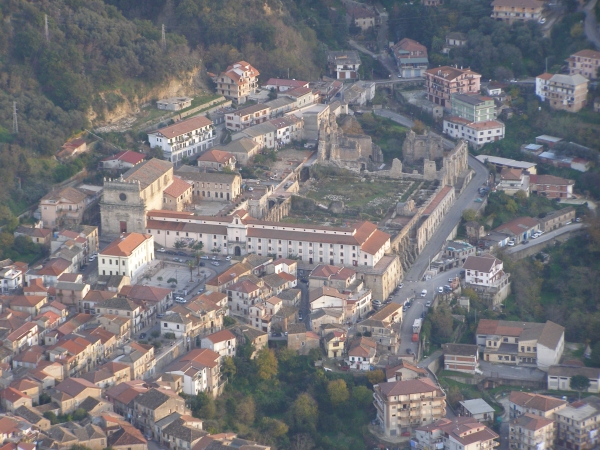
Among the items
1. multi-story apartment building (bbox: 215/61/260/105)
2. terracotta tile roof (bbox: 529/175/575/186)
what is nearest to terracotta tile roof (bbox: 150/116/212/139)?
multi-story apartment building (bbox: 215/61/260/105)

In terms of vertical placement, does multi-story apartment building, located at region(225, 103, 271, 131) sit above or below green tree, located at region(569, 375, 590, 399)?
above

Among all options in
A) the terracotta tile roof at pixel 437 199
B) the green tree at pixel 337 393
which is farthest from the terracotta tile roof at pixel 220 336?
the terracotta tile roof at pixel 437 199

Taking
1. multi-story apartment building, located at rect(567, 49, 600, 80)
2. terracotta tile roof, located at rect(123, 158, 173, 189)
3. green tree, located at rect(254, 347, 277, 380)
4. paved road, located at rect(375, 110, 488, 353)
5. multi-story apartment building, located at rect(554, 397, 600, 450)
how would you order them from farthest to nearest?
multi-story apartment building, located at rect(567, 49, 600, 80)
terracotta tile roof, located at rect(123, 158, 173, 189)
paved road, located at rect(375, 110, 488, 353)
green tree, located at rect(254, 347, 277, 380)
multi-story apartment building, located at rect(554, 397, 600, 450)

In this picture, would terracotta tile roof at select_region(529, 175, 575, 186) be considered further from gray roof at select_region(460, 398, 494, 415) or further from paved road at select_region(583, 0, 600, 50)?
gray roof at select_region(460, 398, 494, 415)

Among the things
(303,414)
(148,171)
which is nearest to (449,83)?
(148,171)

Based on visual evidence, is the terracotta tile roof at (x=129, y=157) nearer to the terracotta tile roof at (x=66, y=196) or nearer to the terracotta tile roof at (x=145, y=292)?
the terracotta tile roof at (x=66, y=196)

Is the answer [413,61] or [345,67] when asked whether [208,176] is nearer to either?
[345,67]
